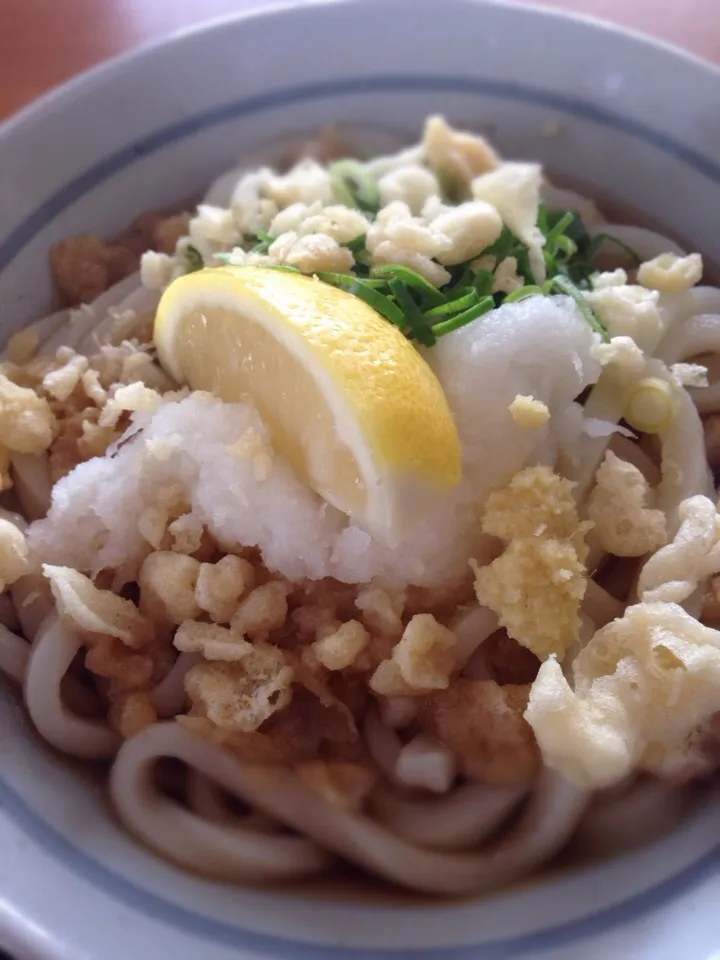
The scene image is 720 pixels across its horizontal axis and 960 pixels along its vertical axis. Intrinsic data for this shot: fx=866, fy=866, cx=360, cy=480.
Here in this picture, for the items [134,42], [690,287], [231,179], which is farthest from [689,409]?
[134,42]

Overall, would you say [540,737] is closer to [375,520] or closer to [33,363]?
[375,520]

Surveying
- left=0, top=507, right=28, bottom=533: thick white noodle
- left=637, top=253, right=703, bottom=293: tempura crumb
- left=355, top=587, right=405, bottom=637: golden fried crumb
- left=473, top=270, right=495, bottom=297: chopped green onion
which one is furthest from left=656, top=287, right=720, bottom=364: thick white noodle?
left=0, top=507, right=28, bottom=533: thick white noodle

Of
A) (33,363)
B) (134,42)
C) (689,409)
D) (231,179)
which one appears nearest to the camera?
(689,409)

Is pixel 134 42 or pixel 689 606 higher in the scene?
pixel 134 42

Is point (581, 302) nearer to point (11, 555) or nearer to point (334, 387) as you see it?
point (334, 387)

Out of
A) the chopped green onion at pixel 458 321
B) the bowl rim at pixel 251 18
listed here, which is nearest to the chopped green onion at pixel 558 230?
the chopped green onion at pixel 458 321

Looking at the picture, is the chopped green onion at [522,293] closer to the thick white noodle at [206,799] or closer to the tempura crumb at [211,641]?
the tempura crumb at [211,641]
